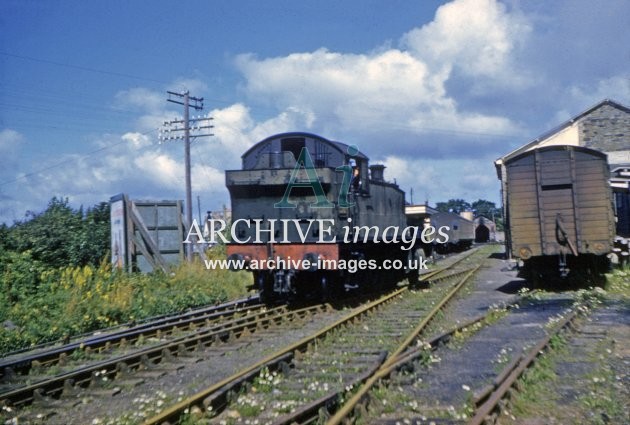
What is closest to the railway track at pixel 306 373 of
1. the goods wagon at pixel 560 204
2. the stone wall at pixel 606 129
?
the goods wagon at pixel 560 204

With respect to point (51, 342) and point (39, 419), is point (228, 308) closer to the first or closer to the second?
point (51, 342)

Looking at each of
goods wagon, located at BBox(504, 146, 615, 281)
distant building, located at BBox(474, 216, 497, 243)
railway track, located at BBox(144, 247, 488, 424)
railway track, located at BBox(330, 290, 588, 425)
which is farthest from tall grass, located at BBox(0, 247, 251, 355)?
distant building, located at BBox(474, 216, 497, 243)

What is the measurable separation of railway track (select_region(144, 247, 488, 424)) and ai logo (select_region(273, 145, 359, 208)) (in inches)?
88.2

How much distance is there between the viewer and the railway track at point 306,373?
5074 mm

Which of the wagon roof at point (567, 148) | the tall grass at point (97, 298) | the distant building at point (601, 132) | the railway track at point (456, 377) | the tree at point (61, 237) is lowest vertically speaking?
the railway track at point (456, 377)

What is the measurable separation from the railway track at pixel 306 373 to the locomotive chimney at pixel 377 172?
13.9 feet

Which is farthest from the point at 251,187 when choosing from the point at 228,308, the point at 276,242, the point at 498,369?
the point at 498,369

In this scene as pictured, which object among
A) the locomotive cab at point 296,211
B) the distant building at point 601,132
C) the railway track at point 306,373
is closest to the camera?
the railway track at point 306,373

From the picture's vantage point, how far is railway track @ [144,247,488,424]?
5.07 meters

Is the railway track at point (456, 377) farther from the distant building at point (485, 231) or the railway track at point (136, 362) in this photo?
the distant building at point (485, 231)

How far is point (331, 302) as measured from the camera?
486 inches

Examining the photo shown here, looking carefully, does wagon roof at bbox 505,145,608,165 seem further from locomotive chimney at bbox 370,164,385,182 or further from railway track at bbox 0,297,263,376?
railway track at bbox 0,297,263,376

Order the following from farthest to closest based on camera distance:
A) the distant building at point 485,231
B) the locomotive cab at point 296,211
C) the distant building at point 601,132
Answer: the distant building at point 485,231 → the distant building at point 601,132 → the locomotive cab at point 296,211

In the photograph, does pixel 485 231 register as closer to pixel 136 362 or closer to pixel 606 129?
pixel 606 129
